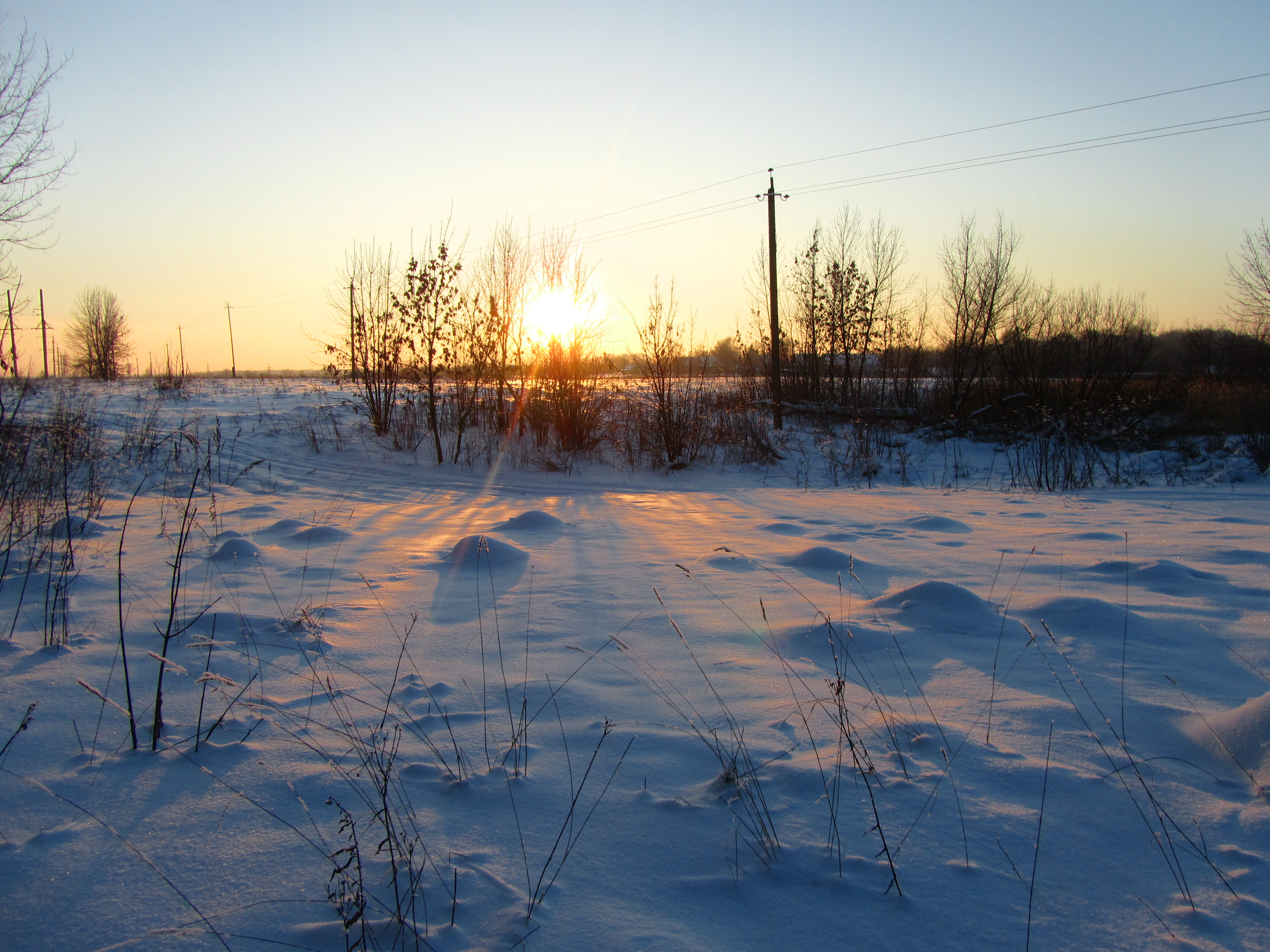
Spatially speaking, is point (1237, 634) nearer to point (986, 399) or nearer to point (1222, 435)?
point (1222, 435)

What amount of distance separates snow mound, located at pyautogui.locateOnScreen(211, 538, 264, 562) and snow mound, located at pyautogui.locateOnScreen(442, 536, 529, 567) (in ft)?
3.77

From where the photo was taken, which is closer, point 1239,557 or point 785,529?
point 1239,557

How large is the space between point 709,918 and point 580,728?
830 mm

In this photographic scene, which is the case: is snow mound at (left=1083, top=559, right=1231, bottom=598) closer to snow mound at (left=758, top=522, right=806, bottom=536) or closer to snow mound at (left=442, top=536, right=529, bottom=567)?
snow mound at (left=758, top=522, right=806, bottom=536)

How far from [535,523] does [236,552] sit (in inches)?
81.5

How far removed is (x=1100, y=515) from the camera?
5.75 m

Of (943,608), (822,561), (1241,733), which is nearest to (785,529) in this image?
(822,561)

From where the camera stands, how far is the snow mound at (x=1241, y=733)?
1832 millimetres

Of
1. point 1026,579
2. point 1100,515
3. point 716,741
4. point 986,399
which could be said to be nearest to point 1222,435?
point 986,399

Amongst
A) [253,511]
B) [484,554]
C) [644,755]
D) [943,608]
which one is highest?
[253,511]

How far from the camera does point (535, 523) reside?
17.5 ft

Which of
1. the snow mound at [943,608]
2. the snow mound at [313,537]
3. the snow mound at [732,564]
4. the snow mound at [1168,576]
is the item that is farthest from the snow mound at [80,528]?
the snow mound at [1168,576]

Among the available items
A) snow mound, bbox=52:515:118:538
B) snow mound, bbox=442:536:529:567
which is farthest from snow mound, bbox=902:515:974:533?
snow mound, bbox=52:515:118:538

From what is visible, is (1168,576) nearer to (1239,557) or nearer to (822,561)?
(1239,557)
